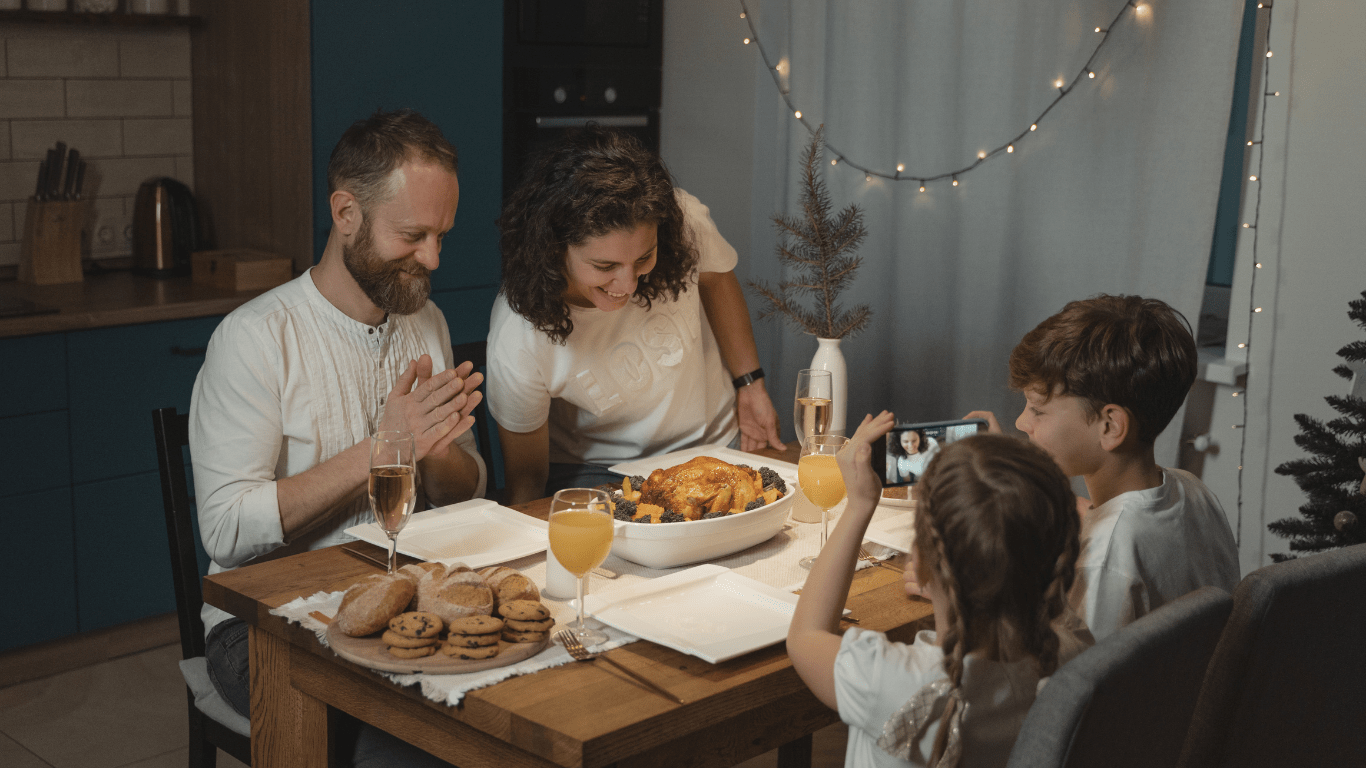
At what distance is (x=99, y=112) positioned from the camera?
137 inches

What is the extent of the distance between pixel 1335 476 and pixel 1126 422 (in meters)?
0.95

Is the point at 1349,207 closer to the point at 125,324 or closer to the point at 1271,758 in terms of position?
the point at 1271,758

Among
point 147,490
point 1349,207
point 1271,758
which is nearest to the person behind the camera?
point 1271,758

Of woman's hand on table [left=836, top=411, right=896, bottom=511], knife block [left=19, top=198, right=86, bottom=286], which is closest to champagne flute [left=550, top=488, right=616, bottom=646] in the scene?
woman's hand on table [left=836, top=411, right=896, bottom=511]

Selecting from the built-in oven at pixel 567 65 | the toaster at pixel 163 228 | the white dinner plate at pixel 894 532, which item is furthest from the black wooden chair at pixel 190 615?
the built-in oven at pixel 567 65

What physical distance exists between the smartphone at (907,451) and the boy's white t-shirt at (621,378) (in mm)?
811

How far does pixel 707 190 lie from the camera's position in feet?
13.8

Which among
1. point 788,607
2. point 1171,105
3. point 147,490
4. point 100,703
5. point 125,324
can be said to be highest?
point 1171,105

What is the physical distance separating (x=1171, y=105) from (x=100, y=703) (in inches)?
112

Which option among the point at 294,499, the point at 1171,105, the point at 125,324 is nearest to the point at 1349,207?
the point at 1171,105

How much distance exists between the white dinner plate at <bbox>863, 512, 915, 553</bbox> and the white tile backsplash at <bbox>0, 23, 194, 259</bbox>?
8.61ft

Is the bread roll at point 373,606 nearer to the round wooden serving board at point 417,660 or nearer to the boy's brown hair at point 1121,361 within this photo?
the round wooden serving board at point 417,660

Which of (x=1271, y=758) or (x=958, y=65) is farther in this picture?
(x=958, y=65)

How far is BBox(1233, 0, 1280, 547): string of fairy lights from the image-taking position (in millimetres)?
2744
